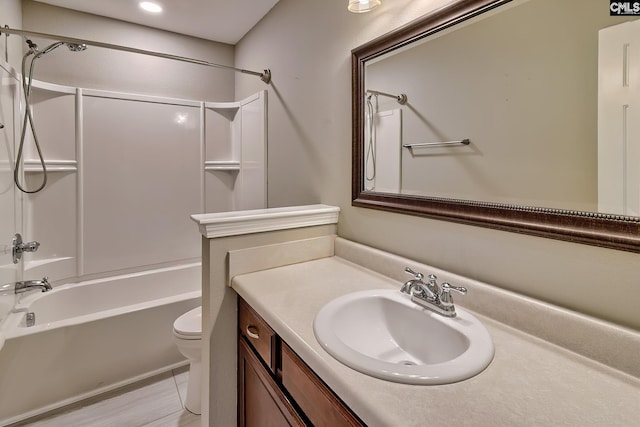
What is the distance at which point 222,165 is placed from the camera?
3018 mm

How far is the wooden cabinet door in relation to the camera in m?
0.93

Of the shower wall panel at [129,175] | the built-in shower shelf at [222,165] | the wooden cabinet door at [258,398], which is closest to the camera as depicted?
the wooden cabinet door at [258,398]

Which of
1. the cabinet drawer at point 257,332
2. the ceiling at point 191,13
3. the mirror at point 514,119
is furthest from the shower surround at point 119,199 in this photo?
the mirror at point 514,119

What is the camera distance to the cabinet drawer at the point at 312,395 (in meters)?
0.70

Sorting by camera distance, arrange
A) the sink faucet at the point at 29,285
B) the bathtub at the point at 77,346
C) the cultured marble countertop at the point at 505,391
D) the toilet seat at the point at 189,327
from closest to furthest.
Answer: the cultured marble countertop at the point at 505,391 < the bathtub at the point at 77,346 < the toilet seat at the point at 189,327 < the sink faucet at the point at 29,285

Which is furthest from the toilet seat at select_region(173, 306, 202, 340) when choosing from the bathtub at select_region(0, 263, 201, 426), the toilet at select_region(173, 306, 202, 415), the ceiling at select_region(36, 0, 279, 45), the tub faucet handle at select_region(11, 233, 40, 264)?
the ceiling at select_region(36, 0, 279, 45)

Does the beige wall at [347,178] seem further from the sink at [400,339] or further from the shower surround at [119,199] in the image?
the shower surround at [119,199]

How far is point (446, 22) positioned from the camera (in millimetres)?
1099

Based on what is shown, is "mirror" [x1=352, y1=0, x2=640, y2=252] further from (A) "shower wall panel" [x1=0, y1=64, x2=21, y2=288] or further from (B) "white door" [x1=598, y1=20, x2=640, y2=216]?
(A) "shower wall panel" [x1=0, y1=64, x2=21, y2=288]

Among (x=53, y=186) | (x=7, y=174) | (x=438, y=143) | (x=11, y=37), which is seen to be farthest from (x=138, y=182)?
(x=438, y=143)

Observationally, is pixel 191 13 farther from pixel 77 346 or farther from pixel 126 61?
pixel 77 346

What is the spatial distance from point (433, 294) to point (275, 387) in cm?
59

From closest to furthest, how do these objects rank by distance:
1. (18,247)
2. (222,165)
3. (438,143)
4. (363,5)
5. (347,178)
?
(438,143), (363,5), (347,178), (18,247), (222,165)

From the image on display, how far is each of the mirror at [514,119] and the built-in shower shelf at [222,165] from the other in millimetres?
1922
